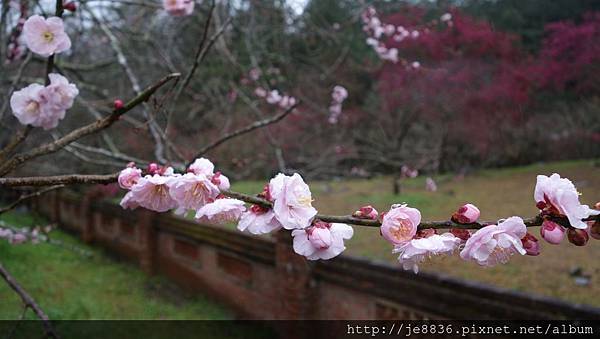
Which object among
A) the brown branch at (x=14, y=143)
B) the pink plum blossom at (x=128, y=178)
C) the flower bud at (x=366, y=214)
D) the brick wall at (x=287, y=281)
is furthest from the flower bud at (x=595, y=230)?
the brick wall at (x=287, y=281)

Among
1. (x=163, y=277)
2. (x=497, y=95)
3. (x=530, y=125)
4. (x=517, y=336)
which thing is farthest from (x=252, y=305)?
(x=530, y=125)

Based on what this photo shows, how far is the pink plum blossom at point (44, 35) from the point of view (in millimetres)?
1207

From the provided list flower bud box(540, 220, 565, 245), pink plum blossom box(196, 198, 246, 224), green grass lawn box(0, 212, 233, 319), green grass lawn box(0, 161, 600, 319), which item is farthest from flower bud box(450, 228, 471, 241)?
green grass lawn box(0, 212, 233, 319)

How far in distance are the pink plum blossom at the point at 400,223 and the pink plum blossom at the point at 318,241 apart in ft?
0.24

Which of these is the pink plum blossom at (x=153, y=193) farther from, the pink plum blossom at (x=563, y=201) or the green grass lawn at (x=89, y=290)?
the green grass lawn at (x=89, y=290)

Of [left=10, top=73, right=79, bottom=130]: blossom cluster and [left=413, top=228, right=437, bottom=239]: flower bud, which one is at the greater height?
[left=10, top=73, right=79, bottom=130]: blossom cluster

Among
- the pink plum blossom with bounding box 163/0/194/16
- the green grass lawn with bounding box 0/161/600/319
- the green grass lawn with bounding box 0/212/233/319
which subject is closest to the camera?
the pink plum blossom with bounding box 163/0/194/16

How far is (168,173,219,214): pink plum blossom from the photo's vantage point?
779 mm

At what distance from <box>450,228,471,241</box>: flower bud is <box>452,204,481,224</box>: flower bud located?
1.6 inches

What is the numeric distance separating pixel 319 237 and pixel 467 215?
0.77 feet

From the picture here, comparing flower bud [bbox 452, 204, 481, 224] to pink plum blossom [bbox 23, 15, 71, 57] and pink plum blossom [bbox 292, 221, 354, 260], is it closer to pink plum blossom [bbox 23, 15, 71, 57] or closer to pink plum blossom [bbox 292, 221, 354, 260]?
pink plum blossom [bbox 292, 221, 354, 260]

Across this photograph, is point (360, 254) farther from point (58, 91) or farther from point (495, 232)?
point (495, 232)

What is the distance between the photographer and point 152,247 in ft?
19.0

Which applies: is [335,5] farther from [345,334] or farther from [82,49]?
[345,334]
